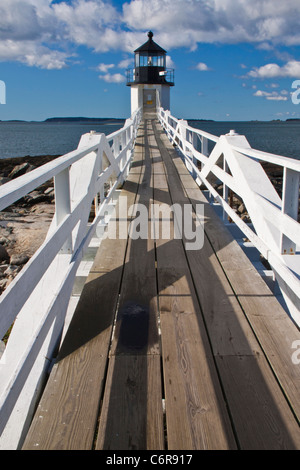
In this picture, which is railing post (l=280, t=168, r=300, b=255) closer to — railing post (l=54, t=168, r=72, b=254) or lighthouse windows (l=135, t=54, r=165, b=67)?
railing post (l=54, t=168, r=72, b=254)

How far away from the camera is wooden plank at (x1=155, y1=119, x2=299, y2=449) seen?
5.70ft

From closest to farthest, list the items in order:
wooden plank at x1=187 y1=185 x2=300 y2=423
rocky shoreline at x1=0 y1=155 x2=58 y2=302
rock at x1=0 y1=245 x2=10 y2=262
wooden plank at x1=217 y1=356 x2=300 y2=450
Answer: wooden plank at x1=217 y1=356 x2=300 y2=450, wooden plank at x1=187 y1=185 x2=300 y2=423, rocky shoreline at x1=0 y1=155 x2=58 y2=302, rock at x1=0 y1=245 x2=10 y2=262

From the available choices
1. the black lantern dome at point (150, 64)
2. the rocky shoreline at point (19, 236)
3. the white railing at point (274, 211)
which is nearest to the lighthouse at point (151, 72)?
the black lantern dome at point (150, 64)

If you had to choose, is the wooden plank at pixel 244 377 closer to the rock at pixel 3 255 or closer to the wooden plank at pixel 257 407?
the wooden plank at pixel 257 407

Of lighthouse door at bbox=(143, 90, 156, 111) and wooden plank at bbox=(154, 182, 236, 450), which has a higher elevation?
lighthouse door at bbox=(143, 90, 156, 111)

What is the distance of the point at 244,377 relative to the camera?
2074 mm

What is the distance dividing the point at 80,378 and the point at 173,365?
474mm

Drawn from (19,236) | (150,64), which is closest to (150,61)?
(150,64)

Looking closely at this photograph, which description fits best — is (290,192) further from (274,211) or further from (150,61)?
(150,61)
